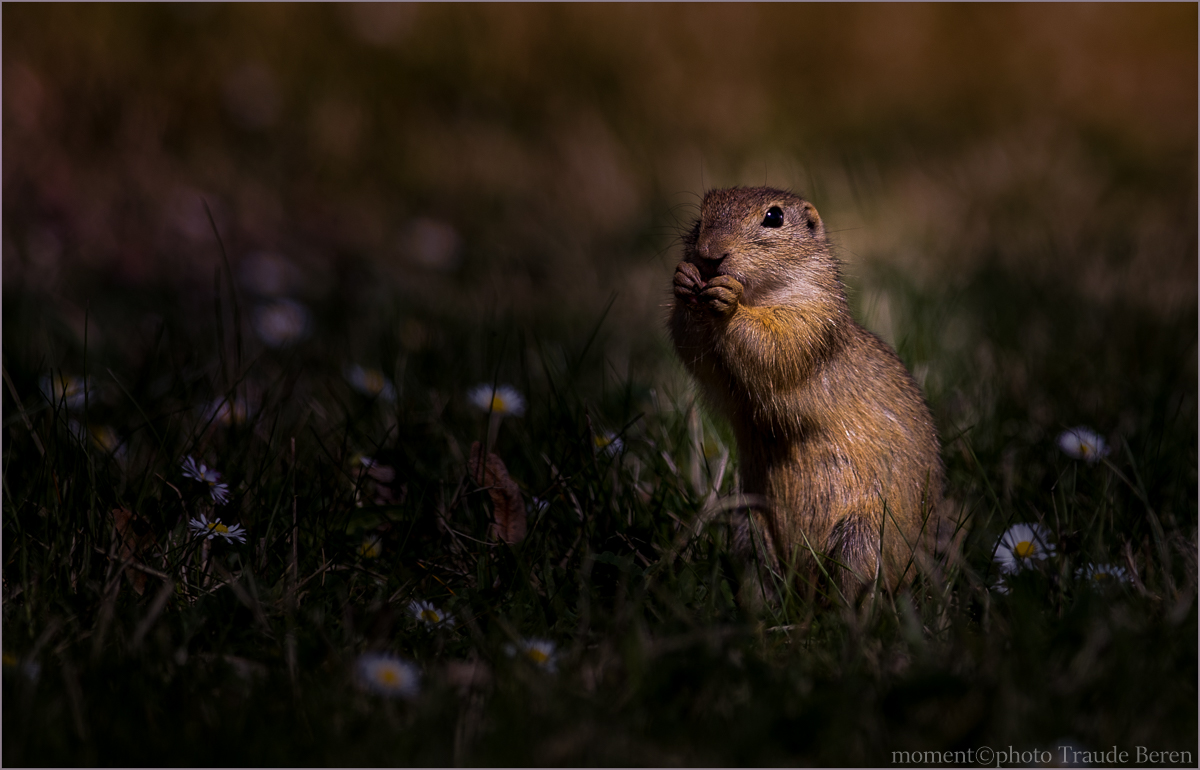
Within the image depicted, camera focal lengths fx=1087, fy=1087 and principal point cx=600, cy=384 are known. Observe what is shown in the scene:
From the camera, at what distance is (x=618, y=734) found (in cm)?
223

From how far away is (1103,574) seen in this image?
9.44 feet

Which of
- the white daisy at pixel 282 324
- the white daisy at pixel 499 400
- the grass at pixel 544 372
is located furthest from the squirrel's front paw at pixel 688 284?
the white daisy at pixel 282 324

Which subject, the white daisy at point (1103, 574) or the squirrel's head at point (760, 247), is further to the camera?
the squirrel's head at point (760, 247)

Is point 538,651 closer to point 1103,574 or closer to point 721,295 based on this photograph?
point 721,295

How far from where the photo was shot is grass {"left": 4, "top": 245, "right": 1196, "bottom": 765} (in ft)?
7.34

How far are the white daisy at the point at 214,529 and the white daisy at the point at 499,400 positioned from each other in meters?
0.96

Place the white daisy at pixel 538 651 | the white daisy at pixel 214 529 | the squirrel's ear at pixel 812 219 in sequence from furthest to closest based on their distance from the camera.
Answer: the squirrel's ear at pixel 812 219 < the white daisy at pixel 214 529 < the white daisy at pixel 538 651

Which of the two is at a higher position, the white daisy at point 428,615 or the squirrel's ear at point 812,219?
the squirrel's ear at point 812,219

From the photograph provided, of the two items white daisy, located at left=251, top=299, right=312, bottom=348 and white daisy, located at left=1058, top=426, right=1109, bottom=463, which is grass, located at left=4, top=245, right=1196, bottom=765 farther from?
white daisy, located at left=251, top=299, right=312, bottom=348

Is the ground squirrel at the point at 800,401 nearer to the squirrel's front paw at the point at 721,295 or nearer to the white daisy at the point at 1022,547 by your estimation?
the squirrel's front paw at the point at 721,295

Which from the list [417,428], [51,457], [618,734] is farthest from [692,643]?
[51,457]

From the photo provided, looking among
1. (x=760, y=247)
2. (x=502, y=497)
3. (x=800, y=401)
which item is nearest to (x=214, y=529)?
(x=502, y=497)

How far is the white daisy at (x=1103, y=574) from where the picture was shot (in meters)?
2.82

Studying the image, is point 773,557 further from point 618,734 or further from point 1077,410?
point 1077,410
